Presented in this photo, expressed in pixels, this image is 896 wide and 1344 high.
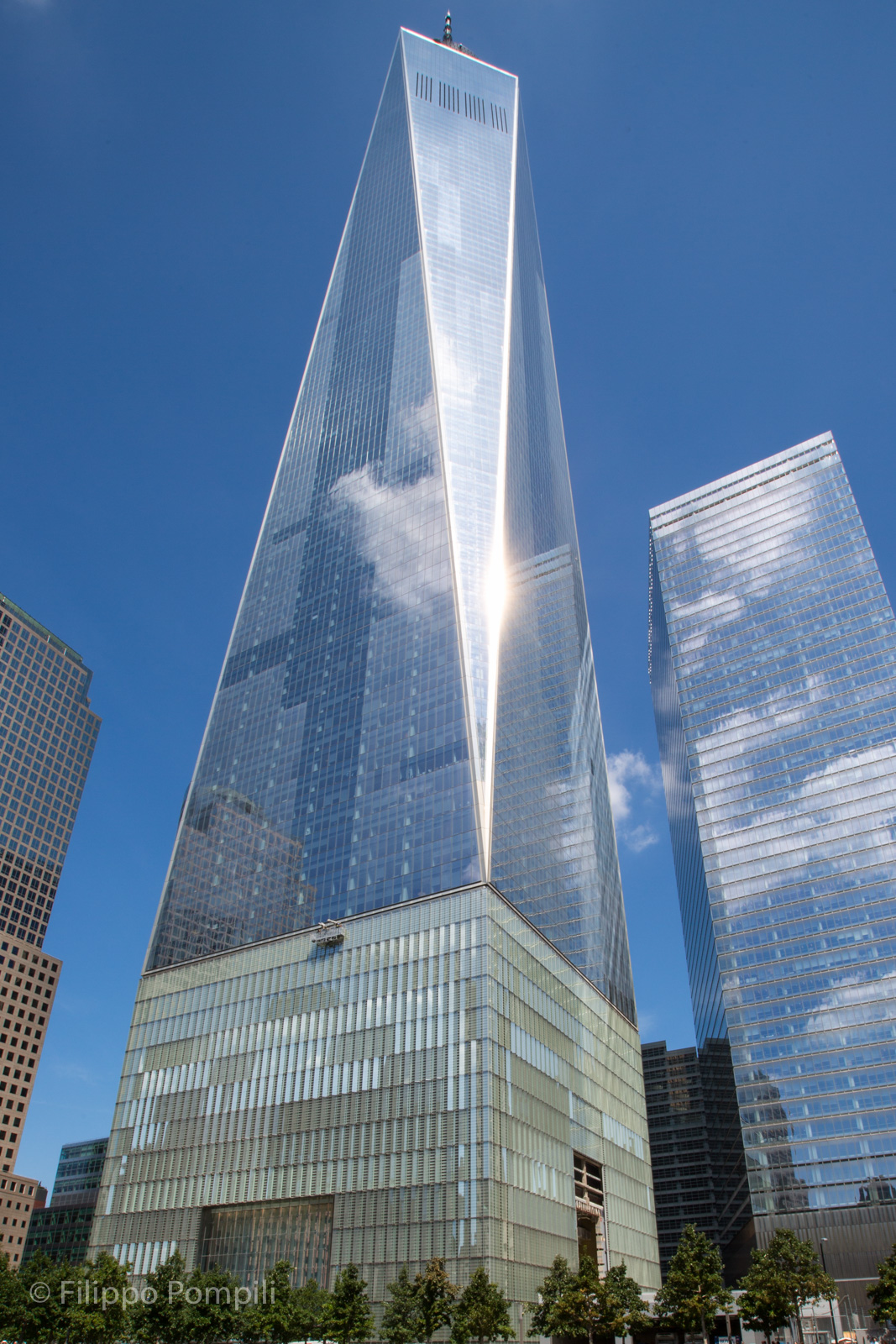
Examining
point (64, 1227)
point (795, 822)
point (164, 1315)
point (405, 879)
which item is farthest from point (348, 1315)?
point (64, 1227)

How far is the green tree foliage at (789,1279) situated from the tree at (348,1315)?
1168 inches

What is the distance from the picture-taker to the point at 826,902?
136625mm

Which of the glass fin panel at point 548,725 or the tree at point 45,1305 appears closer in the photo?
the tree at point 45,1305

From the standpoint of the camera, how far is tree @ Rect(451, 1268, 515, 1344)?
199ft

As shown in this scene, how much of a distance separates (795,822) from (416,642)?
2957 inches

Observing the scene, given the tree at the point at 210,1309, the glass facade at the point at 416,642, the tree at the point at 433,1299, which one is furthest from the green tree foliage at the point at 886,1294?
the tree at the point at 210,1309

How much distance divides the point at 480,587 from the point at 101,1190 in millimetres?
72371

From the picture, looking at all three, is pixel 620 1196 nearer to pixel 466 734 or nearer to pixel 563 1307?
pixel 563 1307

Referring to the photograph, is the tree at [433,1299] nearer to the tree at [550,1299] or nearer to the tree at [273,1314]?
the tree at [273,1314]

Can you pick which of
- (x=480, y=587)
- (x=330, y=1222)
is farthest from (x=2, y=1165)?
(x=480, y=587)

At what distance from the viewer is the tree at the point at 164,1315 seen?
6525cm

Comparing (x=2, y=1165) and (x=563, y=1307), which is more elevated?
(x=2, y=1165)

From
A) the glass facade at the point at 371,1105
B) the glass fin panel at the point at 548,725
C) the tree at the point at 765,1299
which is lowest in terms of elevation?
the tree at the point at 765,1299

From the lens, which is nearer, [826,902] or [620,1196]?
[620,1196]
